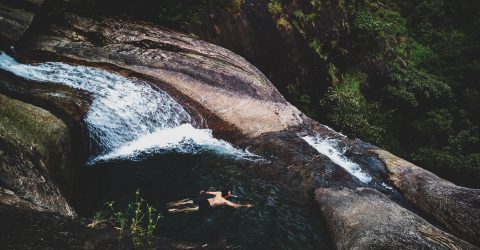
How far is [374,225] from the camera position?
6555 millimetres

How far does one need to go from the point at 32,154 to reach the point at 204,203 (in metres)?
3.20

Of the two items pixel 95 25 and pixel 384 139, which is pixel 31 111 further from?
pixel 384 139

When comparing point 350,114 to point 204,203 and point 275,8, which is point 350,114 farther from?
point 204,203

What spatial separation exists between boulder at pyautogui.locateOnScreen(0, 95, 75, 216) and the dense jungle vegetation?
7.04 m

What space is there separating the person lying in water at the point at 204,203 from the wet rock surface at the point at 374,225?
181 centimetres

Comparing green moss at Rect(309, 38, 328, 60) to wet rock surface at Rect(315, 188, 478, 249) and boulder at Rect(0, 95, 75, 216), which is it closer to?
Answer: wet rock surface at Rect(315, 188, 478, 249)

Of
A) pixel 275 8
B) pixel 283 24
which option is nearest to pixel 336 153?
pixel 283 24

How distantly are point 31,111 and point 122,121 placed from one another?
2.57 m

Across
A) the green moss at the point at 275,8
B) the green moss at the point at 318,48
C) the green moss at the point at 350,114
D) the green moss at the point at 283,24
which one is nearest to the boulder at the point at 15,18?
the green moss at the point at 275,8

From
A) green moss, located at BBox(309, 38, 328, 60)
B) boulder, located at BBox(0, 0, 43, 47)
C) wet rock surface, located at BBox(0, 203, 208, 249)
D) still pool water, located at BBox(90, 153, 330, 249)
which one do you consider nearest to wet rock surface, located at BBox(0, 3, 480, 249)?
wet rock surface, located at BBox(0, 203, 208, 249)

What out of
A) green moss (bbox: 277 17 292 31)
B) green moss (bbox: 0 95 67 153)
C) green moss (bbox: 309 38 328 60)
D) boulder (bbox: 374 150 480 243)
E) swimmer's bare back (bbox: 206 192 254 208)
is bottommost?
boulder (bbox: 374 150 480 243)

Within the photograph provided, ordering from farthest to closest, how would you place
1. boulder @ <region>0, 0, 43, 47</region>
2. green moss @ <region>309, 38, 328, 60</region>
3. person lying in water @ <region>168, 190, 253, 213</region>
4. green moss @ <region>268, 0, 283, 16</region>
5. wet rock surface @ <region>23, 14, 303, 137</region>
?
1. green moss @ <region>309, 38, 328, 60</region>
2. green moss @ <region>268, 0, 283, 16</region>
3. wet rock surface @ <region>23, 14, 303, 137</region>
4. boulder @ <region>0, 0, 43, 47</region>
5. person lying in water @ <region>168, 190, 253, 213</region>

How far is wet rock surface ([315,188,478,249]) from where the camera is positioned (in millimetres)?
6121

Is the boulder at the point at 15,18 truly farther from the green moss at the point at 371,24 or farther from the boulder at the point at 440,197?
the green moss at the point at 371,24
